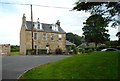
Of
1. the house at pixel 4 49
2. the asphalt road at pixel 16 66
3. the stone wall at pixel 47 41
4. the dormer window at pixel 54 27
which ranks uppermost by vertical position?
the dormer window at pixel 54 27

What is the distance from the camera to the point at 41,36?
6097 centimetres

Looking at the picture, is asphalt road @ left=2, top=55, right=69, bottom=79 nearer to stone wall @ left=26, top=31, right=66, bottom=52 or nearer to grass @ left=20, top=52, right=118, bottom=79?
grass @ left=20, top=52, right=118, bottom=79

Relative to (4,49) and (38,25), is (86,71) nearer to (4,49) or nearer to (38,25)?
(4,49)

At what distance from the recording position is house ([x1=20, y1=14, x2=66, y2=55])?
58.0m

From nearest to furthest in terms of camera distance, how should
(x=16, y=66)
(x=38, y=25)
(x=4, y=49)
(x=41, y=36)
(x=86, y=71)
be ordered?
1. (x=86, y=71)
2. (x=16, y=66)
3. (x=4, y=49)
4. (x=41, y=36)
5. (x=38, y=25)

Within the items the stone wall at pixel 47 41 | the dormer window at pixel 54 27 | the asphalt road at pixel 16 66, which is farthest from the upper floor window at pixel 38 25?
the asphalt road at pixel 16 66

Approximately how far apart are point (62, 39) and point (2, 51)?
22.4 m

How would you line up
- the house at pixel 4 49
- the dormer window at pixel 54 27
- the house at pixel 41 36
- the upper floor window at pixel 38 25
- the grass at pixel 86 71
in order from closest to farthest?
the grass at pixel 86 71
the house at pixel 4 49
the house at pixel 41 36
the upper floor window at pixel 38 25
the dormer window at pixel 54 27

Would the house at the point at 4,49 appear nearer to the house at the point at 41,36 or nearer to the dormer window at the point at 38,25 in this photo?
the house at the point at 41,36

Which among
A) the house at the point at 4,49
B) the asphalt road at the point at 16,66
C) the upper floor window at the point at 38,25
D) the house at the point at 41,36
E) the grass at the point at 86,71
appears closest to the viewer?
the grass at the point at 86,71

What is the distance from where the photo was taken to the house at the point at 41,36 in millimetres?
58031

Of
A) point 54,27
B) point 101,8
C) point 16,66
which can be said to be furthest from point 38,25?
point 101,8

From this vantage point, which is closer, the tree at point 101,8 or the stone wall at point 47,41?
the tree at point 101,8

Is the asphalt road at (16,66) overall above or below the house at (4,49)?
below
